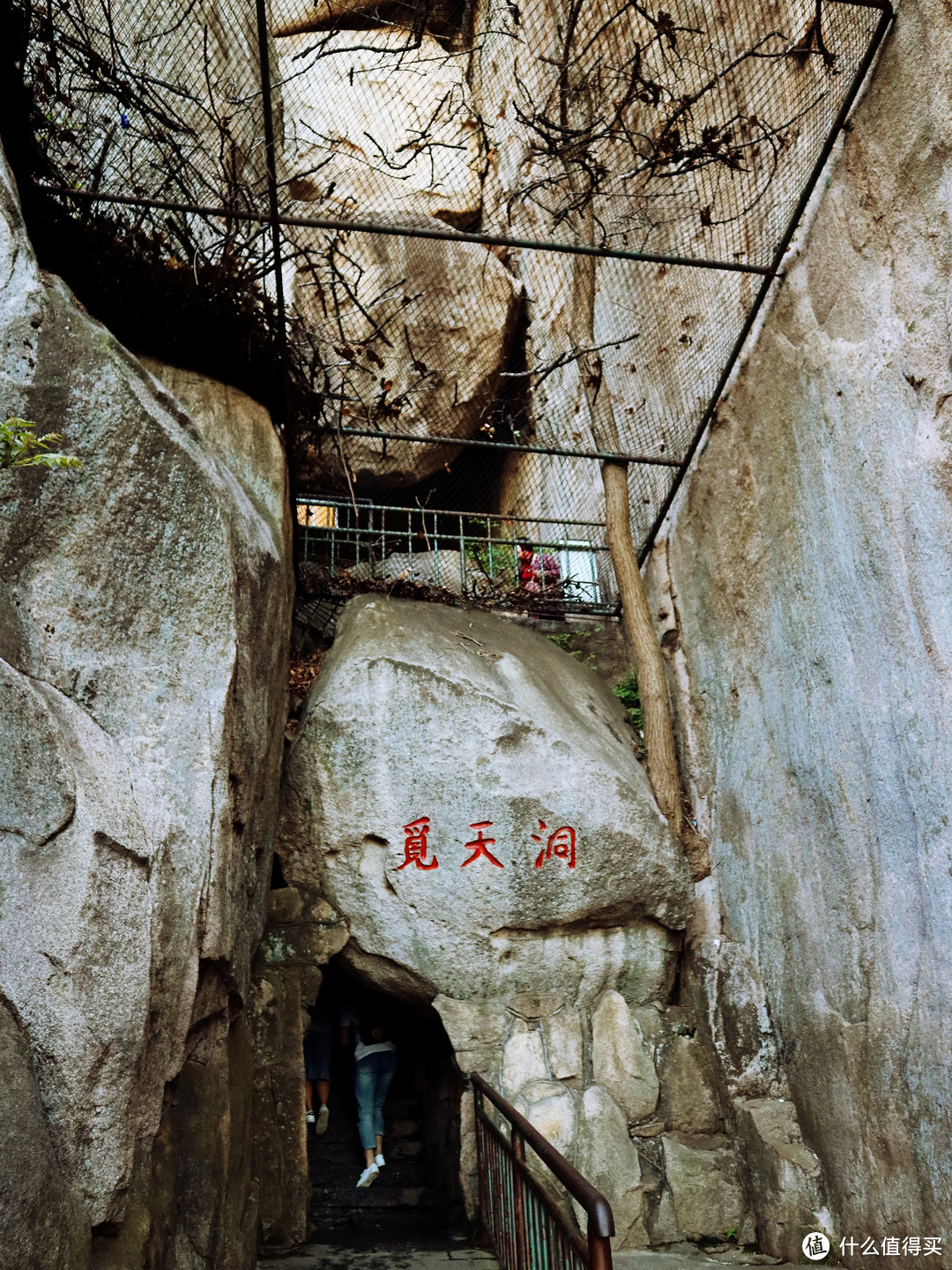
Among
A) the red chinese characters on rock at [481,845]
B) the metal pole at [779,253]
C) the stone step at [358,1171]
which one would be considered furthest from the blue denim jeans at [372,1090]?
the metal pole at [779,253]

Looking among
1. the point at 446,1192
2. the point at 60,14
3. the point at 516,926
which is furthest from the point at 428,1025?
the point at 60,14

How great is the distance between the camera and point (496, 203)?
29.8 ft

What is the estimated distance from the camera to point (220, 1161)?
3537mm

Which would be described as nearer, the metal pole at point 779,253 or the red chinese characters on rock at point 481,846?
the metal pole at point 779,253

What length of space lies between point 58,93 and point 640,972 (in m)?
5.03

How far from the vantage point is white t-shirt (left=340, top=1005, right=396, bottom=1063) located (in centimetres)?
535

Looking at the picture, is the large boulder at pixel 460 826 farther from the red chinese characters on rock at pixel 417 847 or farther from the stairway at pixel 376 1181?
the stairway at pixel 376 1181

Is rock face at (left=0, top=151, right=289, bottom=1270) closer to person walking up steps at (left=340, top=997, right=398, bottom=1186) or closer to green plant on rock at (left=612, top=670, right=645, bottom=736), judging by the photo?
person walking up steps at (left=340, top=997, right=398, bottom=1186)

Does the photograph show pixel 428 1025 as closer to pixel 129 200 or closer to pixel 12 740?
pixel 12 740

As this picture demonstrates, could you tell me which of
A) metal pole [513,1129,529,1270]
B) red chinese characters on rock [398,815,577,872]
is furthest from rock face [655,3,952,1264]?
metal pole [513,1129,529,1270]

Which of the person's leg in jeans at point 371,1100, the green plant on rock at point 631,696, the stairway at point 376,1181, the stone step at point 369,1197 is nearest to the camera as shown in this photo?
the stairway at point 376,1181

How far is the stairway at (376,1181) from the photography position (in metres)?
4.98

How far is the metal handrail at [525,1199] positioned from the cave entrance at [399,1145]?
0.40m

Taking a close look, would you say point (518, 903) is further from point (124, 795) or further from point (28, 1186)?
point (28, 1186)
